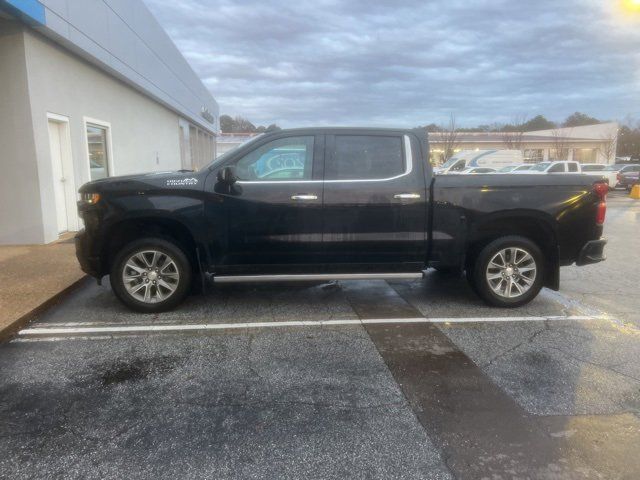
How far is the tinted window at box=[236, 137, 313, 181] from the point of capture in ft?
17.7

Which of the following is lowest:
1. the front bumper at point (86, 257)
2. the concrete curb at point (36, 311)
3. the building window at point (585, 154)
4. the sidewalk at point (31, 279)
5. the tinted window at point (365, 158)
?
the concrete curb at point (36, 311)

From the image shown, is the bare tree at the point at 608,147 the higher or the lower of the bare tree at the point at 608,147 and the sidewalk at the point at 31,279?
the higher

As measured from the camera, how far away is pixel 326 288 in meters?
6.61

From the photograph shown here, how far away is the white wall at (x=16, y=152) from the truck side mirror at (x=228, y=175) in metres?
5.55

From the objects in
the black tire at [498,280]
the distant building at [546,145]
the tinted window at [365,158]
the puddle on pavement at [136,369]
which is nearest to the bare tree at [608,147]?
the distant building at [546,145]

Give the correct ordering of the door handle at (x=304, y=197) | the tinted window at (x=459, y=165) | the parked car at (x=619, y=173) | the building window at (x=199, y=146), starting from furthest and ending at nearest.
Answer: the tinted window at (x=459, y=165) < the building window at (x=199, y=146) < the parked car at (x=619, y=173) < the door handle at (x=304, y=197)

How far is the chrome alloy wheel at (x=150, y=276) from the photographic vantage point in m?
5.37

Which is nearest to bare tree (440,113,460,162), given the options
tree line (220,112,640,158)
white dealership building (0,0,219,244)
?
tree line (220,112,640,158)

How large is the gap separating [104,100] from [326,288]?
361 inches

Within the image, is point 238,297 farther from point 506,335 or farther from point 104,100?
point 104,100

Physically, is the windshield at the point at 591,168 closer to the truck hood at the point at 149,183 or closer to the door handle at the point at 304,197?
the door handle at the point at 304,197

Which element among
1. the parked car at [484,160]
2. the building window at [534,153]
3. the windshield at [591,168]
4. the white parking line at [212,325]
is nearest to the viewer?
the white parking line at [212,325]

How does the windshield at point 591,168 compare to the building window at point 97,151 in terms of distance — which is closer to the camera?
the building window at point 97,151

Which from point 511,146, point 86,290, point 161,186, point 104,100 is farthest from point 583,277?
point 511,146
